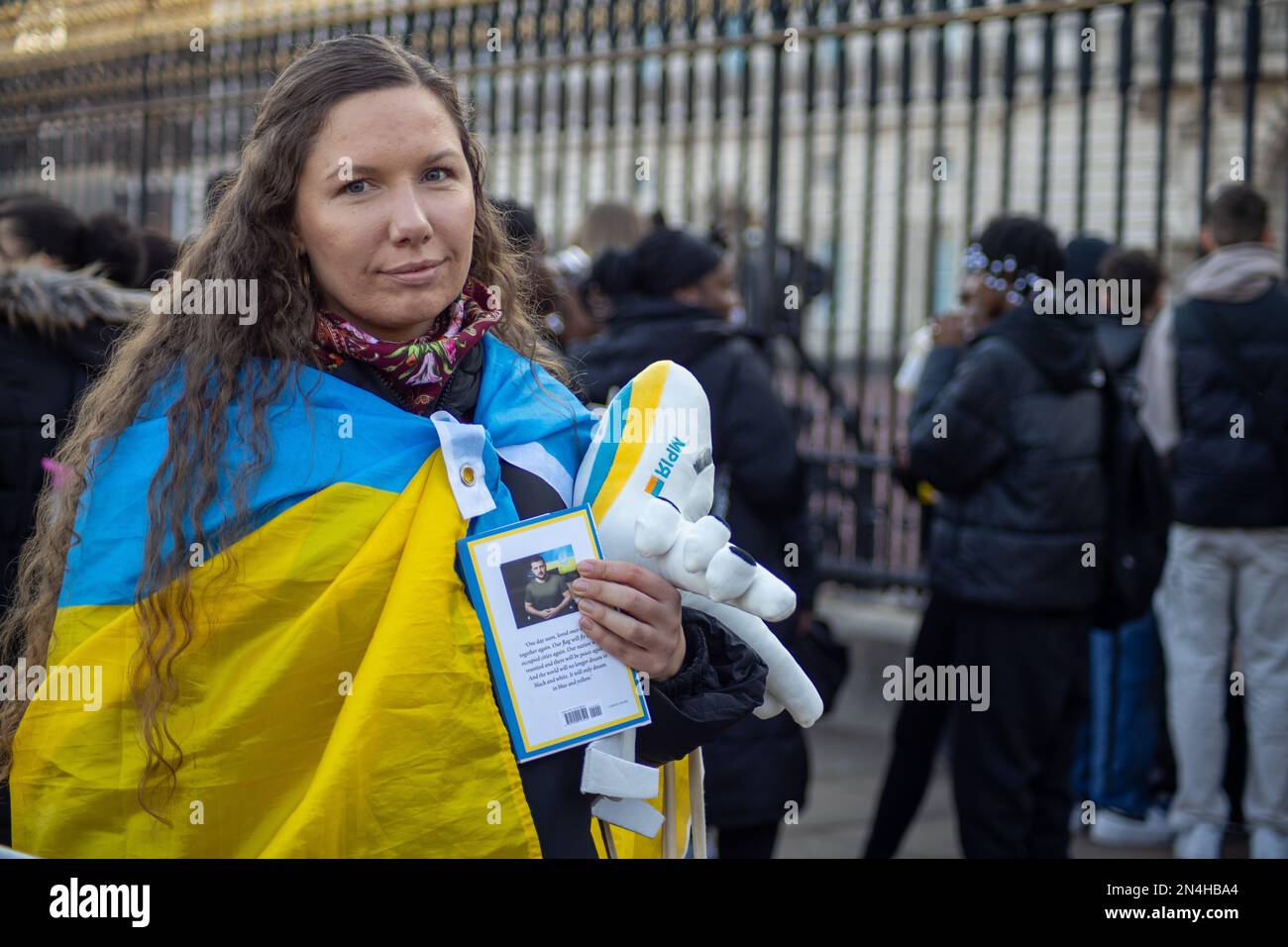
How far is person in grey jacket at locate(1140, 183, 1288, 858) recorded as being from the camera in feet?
17.1

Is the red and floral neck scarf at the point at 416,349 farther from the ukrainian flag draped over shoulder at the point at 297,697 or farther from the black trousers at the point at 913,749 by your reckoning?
the black trousers at the point at 913,749

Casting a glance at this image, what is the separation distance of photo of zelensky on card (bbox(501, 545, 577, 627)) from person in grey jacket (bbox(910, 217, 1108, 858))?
280cm

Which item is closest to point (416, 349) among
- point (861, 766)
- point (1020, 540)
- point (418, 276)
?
point (418, 276)

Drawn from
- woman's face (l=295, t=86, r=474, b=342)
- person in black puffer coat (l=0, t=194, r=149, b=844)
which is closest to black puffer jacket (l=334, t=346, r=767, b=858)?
woman's face (l=295, t=86, r=474, b=342)

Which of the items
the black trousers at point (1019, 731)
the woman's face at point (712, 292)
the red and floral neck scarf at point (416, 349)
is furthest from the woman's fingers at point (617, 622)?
the black trousers at point (1019, 731)

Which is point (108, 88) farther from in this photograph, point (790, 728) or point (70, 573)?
point (70, 573)

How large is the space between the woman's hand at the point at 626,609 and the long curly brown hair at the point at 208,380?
1.51 ft

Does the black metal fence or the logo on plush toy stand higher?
the black metal fence

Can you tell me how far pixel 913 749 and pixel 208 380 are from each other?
340 cm

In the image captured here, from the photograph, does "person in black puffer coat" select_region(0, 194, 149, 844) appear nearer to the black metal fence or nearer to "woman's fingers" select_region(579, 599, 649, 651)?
"woman's fingers" select_region(579, 599, 649, 651)

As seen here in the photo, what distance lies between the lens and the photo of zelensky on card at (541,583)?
2.04 meters

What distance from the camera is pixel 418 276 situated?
83.2 inches

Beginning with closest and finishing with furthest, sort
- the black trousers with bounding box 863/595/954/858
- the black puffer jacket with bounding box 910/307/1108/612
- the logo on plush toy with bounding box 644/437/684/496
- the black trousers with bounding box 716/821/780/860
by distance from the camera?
1. the logo on plush toy with bounding box 644/437/684/496
2. the black trousers with bounding box 716/821/780/860
3. the black puffer jacket with bounding box 910/307/1108/612
4. the black trousers with bounding box 863/595/954/858
